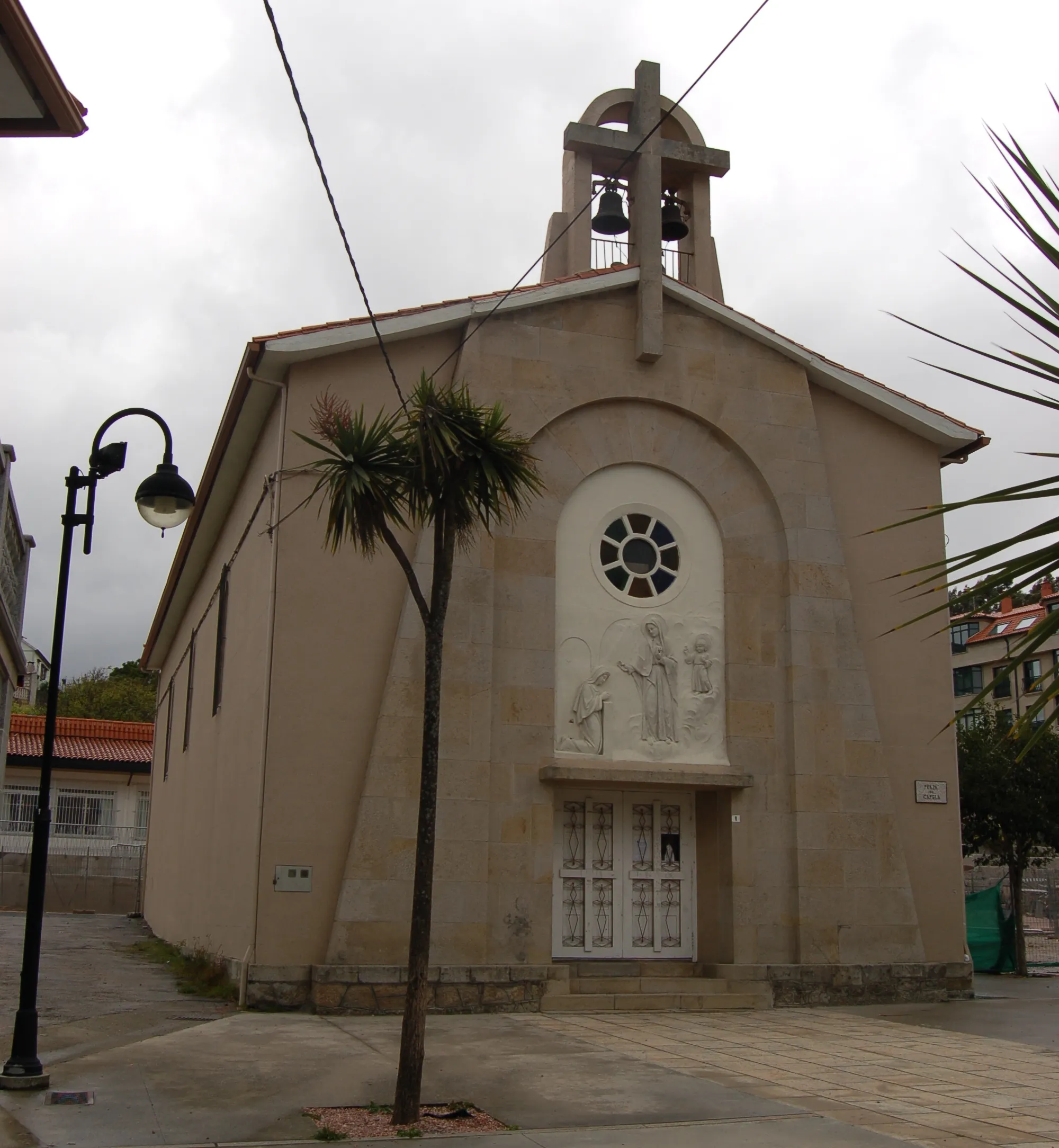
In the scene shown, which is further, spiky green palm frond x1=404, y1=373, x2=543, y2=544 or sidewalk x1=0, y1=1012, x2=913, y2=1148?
spiky green palm frond x1=404, y1=373, x2=543, y2=544

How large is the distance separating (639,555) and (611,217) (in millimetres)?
5170

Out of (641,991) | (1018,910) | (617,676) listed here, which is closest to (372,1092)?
(641,991)

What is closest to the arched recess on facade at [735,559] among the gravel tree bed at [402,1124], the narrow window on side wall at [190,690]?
the gravel tree bed at [402,1124]

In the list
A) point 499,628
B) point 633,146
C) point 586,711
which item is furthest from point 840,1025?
point 633,146

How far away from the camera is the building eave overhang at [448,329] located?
15.9 m

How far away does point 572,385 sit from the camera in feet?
56.6

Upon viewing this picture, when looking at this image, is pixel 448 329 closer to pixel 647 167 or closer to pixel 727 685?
pixel 647 167

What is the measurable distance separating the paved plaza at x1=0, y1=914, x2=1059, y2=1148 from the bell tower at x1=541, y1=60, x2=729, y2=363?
9.02 m

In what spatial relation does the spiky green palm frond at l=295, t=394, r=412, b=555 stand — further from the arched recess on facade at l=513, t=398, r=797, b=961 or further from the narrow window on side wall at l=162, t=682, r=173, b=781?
the narrow window on side wall at l=162, t=682, r=173, b=781

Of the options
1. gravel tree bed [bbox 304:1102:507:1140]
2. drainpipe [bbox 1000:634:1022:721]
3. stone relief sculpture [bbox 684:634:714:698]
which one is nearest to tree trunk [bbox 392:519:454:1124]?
gravel tree bed [bbox 304:1102:507:1140]

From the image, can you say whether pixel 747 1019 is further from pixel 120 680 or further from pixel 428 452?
pixel 120 680

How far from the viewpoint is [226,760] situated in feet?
61.9

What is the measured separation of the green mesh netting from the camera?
21.9 m

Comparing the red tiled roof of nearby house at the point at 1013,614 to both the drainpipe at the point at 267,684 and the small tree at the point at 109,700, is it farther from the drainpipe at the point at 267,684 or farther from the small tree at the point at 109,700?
the small tree at the point at 109,700
